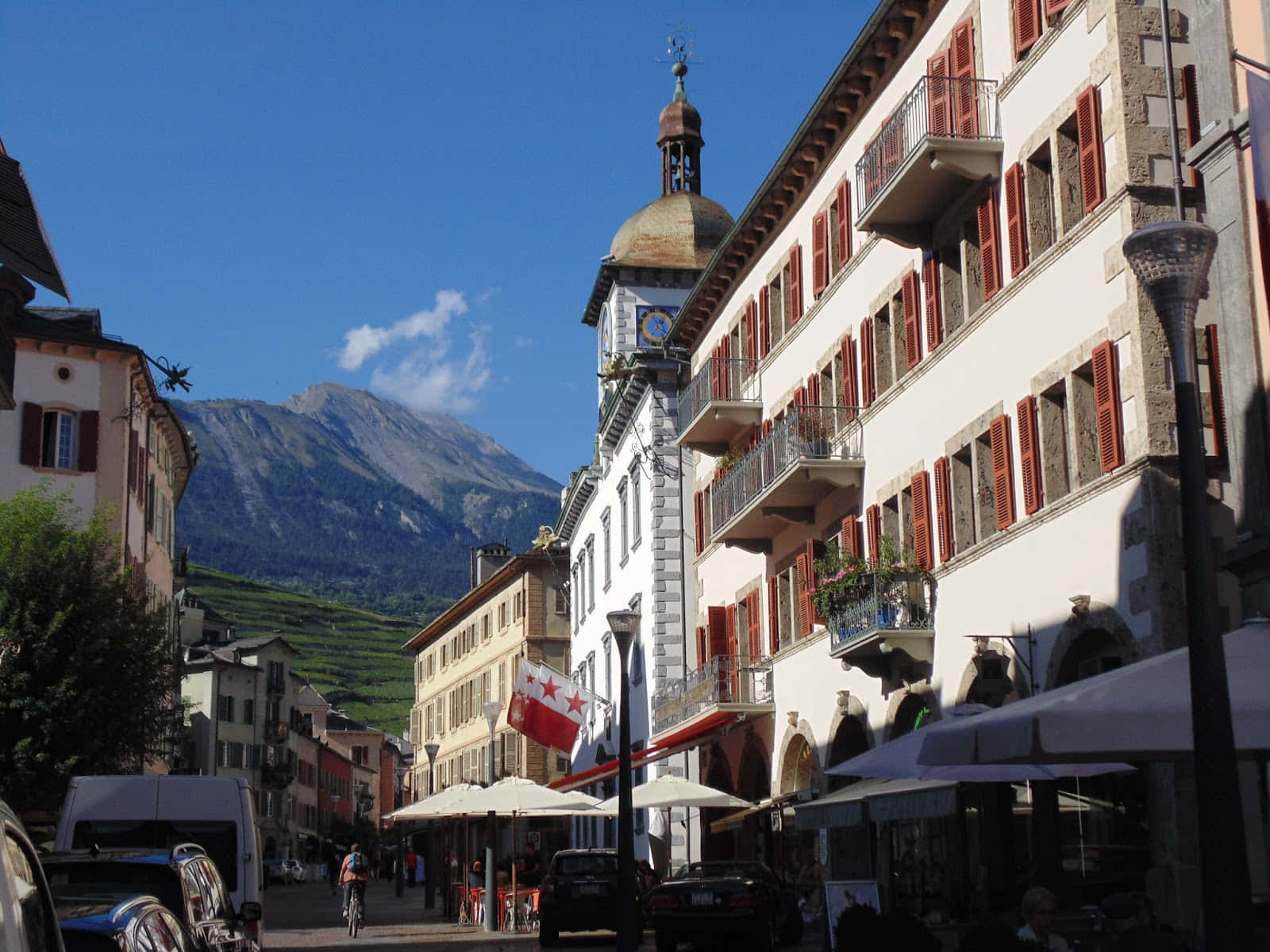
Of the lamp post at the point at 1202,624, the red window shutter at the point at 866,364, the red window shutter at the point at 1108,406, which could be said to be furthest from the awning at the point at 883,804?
the lamp post at the point at 1202,624

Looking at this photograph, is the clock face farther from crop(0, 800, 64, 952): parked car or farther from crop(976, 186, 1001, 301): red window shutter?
crop(0, 800, 64, 952): parked car

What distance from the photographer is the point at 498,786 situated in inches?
1356

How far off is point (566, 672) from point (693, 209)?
19508mm

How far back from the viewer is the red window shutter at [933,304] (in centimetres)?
2430

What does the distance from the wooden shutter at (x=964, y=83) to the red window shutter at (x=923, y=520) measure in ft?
16.4

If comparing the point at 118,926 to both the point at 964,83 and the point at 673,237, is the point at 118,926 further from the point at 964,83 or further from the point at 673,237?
the point at 673,237

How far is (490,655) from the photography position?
77.2m

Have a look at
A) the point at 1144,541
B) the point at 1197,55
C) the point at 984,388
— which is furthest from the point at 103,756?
the point at 1197,55

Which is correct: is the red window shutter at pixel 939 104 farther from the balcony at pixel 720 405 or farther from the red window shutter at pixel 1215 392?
the balcony at pixel 720 405

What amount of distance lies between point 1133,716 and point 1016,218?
12052mm

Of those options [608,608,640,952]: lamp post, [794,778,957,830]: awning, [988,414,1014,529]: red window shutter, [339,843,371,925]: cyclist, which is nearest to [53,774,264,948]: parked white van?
[608,608,640,952]: lamp post

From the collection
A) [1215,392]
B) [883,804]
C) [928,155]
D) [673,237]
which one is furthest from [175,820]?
[673,237]

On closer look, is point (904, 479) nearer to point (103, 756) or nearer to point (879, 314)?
point (879, 314)

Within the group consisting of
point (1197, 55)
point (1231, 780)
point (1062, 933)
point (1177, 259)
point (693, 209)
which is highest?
point (693, 209)
